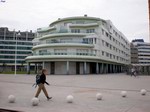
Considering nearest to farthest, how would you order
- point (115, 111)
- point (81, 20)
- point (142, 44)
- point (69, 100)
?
point (115, 111) < point (69, 100) < point (81, 20) < point (142, 44)

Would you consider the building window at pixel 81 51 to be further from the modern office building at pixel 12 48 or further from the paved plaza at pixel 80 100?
the modern office building at pixel 12 48

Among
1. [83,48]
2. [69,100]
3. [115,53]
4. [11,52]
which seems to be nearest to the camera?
[69,100]

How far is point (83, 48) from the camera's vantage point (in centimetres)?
4991

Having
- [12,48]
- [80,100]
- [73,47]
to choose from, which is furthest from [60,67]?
[12,48]

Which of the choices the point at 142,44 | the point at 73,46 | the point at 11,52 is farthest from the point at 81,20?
the point at 142,44

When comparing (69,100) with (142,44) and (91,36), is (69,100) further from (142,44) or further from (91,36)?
(142,44)

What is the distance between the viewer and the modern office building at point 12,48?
343ft

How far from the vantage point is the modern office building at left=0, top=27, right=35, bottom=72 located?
105 m

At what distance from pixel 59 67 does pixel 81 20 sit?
591 inches

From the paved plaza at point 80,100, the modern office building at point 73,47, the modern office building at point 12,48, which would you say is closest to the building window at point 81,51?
the modern office building at point 73,47

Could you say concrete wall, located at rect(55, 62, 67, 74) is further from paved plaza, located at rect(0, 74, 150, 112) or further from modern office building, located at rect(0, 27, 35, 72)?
modern office building, located at rect(0, 27, 35, 72)

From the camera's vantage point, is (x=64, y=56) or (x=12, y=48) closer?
(x=64, y=56)

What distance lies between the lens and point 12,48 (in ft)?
351

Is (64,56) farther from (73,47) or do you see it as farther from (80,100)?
(80,100)
